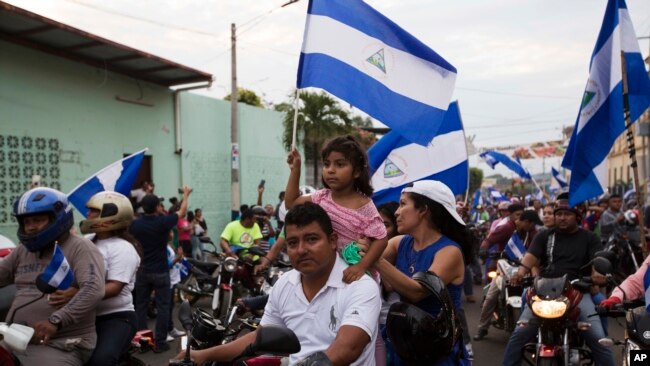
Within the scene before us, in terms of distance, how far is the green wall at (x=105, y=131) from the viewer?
13.0 metres

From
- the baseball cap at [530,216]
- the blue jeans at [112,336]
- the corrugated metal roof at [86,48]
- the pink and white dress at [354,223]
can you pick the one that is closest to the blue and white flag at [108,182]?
the blue jeans at [112,336]

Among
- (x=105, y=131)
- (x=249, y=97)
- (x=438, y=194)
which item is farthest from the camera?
(x=249, y=97)

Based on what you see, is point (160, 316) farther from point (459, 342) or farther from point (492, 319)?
point (459, 342)

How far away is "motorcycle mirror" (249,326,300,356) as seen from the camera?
2285mm

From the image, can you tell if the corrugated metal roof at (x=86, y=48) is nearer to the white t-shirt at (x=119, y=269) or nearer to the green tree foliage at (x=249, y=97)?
the white t-shirt at (x=119, y=269)

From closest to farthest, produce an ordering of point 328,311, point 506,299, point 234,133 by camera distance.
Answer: point 328,311 → point 506,299 → point 234,133

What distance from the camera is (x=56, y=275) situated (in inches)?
146

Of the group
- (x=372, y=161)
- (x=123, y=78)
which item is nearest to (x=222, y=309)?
(x=372, y=161)

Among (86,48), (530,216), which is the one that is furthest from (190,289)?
(86,48)

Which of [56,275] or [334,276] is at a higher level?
[334,276]

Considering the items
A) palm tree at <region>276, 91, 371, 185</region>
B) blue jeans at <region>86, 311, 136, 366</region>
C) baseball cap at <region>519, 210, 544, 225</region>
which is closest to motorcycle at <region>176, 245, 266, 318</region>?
baseball cap at <region>519, 210, 544, 225</region>

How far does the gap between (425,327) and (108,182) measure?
446cm

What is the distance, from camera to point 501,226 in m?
9.66

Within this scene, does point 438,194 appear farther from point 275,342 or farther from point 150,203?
point 150,203
